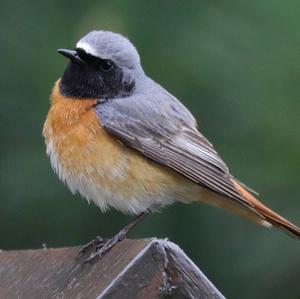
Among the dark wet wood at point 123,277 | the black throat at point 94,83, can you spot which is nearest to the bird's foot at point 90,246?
the dark wet wood at point 123,277

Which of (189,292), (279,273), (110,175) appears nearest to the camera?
(189,292)

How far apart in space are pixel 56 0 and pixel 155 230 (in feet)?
4.39

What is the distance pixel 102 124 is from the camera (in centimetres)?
529

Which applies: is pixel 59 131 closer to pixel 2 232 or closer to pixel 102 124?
pixel 102 124

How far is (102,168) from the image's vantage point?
5.15 metres

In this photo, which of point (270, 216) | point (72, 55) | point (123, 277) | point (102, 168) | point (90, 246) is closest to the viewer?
point (123, 277)

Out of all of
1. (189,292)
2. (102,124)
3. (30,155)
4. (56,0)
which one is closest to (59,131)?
(102,124)

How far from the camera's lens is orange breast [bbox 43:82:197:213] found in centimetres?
517

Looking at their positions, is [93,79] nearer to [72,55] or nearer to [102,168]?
Answer: [72,55]

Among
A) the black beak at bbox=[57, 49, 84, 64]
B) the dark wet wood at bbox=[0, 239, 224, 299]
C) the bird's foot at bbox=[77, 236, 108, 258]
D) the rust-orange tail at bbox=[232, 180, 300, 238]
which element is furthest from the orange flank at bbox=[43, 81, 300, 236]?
the dark wet wood at bbox=[0, 239, 224, 299]

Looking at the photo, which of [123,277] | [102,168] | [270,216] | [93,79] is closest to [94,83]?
[93,79]

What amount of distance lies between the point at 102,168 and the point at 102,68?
609 mm

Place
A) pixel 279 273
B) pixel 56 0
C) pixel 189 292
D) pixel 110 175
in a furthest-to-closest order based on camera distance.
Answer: pixel 56 0, pixel 279 273, pixel 110 175, pixel 189 292

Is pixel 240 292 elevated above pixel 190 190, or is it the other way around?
pixel 190 190
